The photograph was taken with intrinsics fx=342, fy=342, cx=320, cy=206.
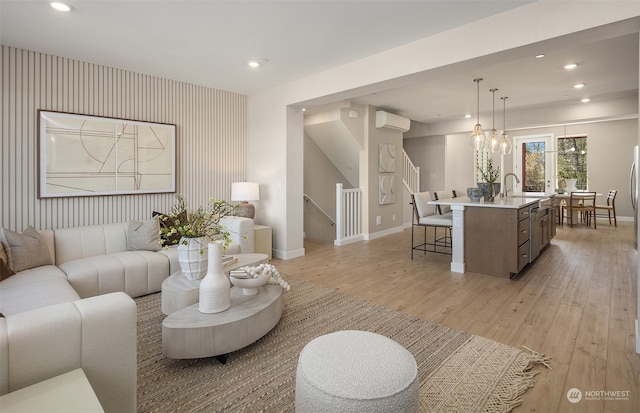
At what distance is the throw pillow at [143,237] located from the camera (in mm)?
3645

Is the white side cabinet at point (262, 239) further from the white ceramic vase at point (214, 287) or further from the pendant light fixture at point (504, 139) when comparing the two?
the pendant light fixture at point (504, 139)

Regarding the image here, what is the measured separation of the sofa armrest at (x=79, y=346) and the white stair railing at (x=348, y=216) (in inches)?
181

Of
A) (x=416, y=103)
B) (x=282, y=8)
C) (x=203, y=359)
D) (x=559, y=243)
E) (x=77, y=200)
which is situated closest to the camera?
(x=203, y=359)

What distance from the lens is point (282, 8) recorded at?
105 inches

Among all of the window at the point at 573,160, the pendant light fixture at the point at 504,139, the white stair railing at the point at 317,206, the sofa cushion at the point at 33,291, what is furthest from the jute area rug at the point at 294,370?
the window at the point at 573,160

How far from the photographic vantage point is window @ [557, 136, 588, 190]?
8742 mm

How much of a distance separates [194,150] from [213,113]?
2.07 ft

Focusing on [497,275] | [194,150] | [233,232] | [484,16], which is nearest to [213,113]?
[194,150]

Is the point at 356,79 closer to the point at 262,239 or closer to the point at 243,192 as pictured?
the point at 243,192

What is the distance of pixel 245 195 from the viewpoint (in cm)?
472

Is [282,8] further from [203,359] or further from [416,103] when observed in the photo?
[416,103]

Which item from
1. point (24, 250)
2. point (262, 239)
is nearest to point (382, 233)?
point (262, 239)

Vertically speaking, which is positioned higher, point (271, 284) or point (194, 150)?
point (194, 150)

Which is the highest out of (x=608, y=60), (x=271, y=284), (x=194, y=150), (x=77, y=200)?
(x=608, y=60)
